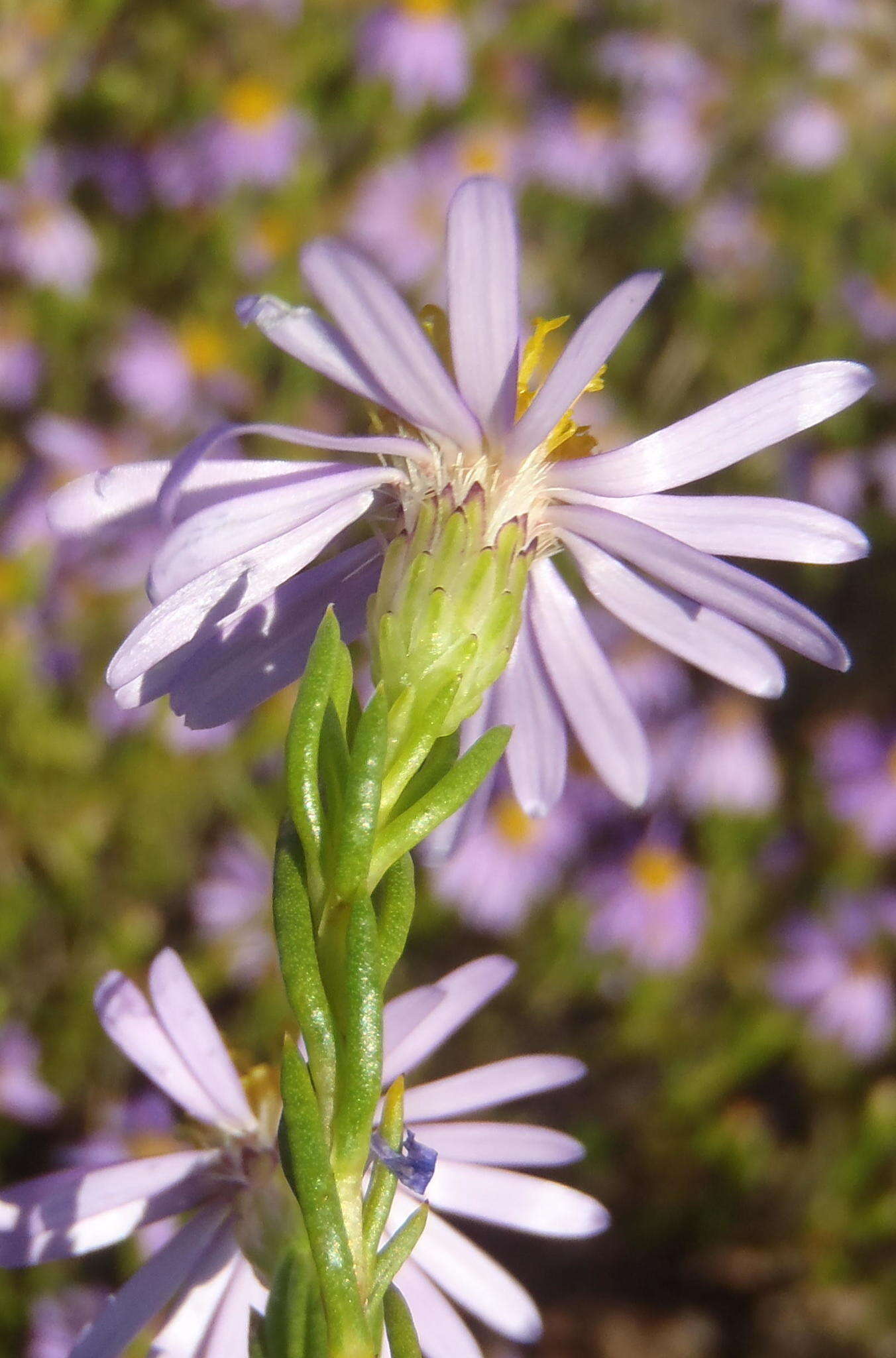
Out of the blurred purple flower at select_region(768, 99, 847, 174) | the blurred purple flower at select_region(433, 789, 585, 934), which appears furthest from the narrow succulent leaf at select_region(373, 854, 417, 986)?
the blurred purple flower at select_region(768, 99, 847, 174)

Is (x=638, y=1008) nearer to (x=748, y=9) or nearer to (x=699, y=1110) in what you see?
(x=699, y=1110)

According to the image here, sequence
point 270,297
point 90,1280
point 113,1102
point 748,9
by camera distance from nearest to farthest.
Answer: point 270,297 < point 90,1280 < point 113,1102 < point 748,9

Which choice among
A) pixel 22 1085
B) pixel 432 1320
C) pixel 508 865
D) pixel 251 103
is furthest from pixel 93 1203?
pixel 251 103

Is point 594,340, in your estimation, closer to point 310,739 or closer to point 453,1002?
point 310,739

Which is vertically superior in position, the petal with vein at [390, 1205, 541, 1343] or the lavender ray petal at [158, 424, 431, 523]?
the lavender ray petal at [158, 424, 431, 523]

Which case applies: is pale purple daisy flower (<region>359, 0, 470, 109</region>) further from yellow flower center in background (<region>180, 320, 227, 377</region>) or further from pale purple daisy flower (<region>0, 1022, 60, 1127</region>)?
pale purple daisy flower (<region>0, 1022, 60, 1127</region>)

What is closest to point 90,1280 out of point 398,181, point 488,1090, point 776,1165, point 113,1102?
point 113,1102
